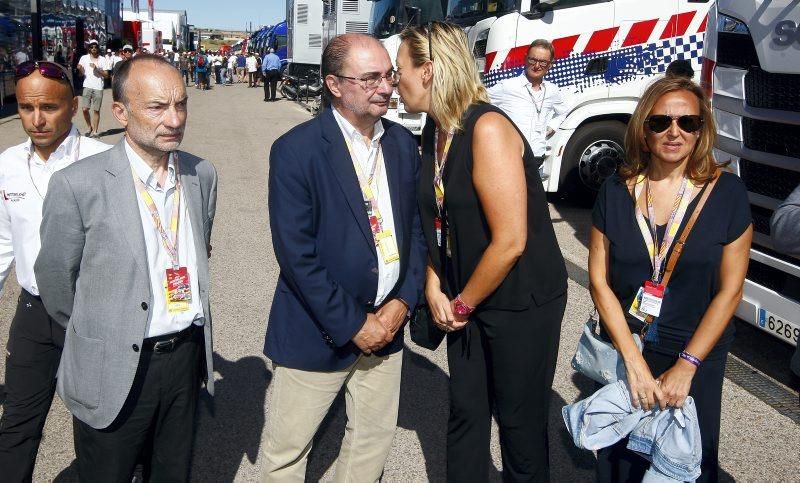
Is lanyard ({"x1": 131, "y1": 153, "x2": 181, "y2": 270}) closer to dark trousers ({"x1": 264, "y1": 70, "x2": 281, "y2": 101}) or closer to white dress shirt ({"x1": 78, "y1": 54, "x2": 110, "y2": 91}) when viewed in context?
white dress shirt ({"x1": 78, "y1": 54, "x2": 110, "y2": 91})

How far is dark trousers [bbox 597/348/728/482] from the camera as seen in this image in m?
2.44

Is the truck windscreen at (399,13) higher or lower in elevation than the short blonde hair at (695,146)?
higher

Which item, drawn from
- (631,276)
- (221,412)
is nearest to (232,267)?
(221,412)

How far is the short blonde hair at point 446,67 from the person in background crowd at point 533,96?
4.63 metres

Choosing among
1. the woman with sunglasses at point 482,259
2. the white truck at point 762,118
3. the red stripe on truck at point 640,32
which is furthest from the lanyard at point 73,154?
the red stripe on truck at point 640,32

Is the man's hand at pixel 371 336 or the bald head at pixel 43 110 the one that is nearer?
the man's hand at pixel 371 336

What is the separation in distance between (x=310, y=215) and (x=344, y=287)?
29cm

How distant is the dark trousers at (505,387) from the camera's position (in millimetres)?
2492

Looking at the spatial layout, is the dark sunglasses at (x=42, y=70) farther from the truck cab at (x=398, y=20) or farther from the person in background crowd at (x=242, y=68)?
the person in background crowd at (x=242, y=68)

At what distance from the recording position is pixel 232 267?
6.42 metres

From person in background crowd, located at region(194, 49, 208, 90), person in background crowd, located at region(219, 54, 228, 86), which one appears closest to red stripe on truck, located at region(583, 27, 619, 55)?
person in background crowd, located at region(194, 49, 208, 90)

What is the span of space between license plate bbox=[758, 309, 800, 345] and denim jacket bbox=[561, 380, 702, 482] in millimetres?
1891

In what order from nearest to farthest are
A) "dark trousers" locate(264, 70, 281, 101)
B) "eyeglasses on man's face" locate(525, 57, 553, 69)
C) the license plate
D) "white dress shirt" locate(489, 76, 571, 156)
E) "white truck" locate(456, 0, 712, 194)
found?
the license plate < "eyeglasses on man's face" locate(525, 57, 553, 69) < "white dress shirt" locate(489, 76, 571, 156) < "white truck" locate(456, 0, 712, 194) < "dark trousers" locate(264, 70, 281, 101)

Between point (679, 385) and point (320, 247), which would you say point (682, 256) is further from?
point (320, 247)
